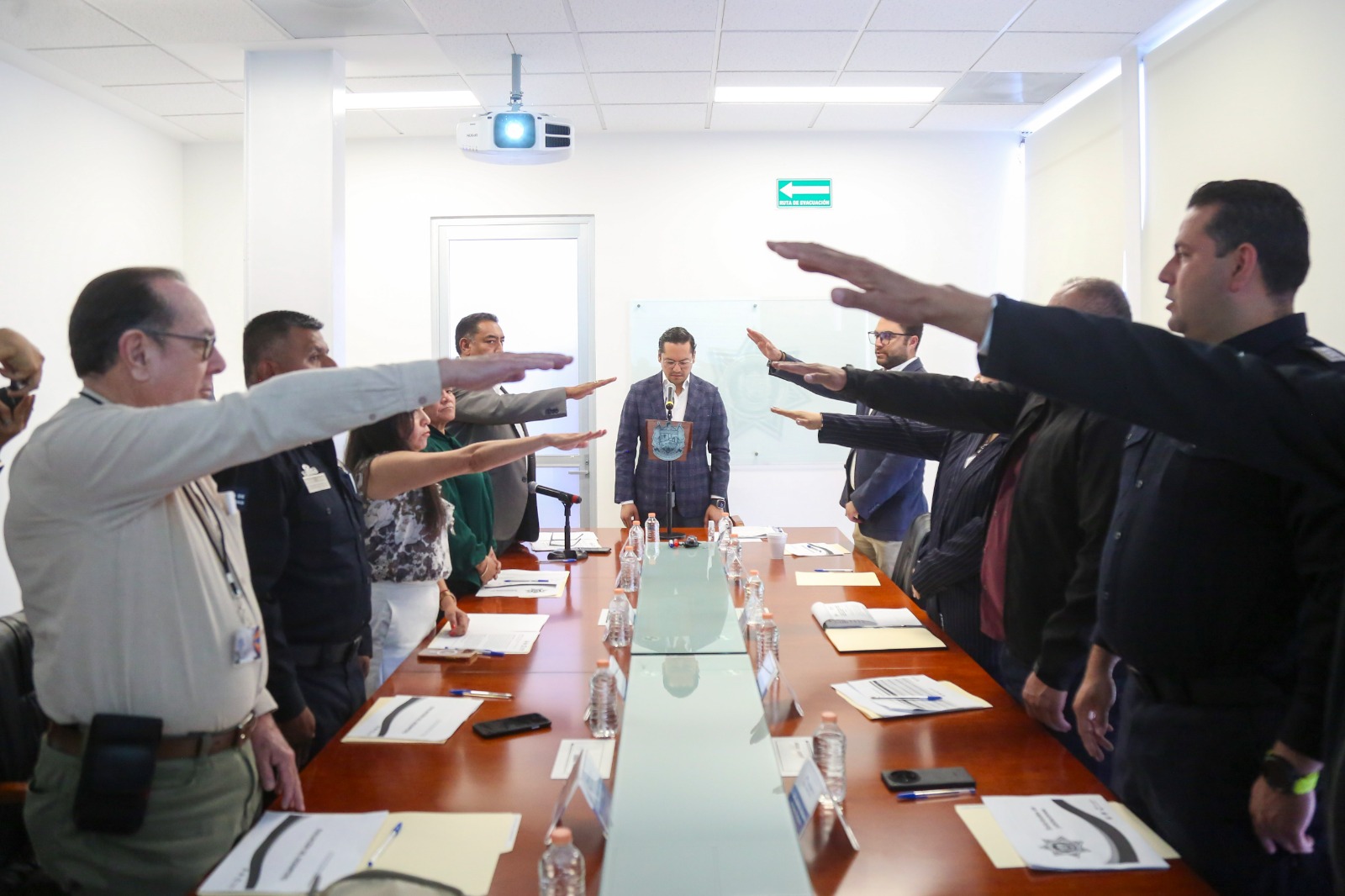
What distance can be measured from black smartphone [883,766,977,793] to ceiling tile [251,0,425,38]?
3895mm

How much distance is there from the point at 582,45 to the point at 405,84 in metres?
1.23

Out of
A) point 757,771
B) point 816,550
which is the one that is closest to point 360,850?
point 757,771

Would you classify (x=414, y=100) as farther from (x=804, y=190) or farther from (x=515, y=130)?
(x=804, y=190)

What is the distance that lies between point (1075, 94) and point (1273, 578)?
4913 mm

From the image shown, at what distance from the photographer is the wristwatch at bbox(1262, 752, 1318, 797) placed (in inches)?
57.0

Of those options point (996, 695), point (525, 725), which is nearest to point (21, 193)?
point (525, 725)

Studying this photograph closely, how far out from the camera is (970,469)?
109 inches

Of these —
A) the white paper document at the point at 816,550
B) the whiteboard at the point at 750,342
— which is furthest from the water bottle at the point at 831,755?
the whiteboard at the point at 750,342

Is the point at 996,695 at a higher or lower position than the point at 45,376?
lower

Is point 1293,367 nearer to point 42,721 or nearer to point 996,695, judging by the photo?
point 996,695

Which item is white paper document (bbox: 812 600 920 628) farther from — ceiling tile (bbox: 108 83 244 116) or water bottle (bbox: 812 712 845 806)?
ceiling tile (bbox: 108 83 244 116)

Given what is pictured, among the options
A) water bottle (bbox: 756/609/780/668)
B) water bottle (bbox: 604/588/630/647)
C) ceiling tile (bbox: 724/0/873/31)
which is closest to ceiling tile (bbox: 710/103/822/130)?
ceiling tile (bbox: 724/0/873/31)

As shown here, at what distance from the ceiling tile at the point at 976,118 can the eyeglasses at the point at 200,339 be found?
202 inches

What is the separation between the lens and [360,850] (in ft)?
4.53
